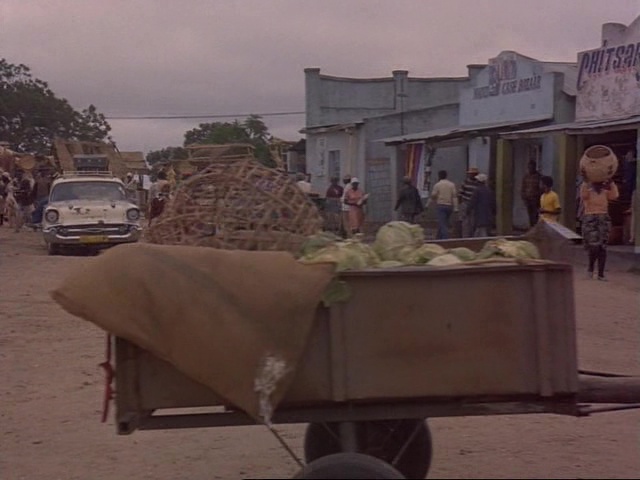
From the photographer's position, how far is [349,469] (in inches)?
153

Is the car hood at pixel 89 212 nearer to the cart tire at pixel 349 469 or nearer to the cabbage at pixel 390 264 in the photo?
the cabbage at pixel 390 264

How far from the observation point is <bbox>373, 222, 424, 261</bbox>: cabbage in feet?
14.8

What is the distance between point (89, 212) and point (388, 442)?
15.7 meters

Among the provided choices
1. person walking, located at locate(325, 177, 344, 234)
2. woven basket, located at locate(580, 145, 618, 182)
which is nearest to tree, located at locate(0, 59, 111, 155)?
person walking, located at locate(325, 177, 344, 234)

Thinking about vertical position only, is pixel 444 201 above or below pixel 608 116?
below

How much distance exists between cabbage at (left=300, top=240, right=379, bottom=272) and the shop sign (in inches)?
732

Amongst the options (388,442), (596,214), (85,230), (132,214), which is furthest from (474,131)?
(388,442)

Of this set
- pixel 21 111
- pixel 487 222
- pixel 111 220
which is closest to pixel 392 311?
pixel 487 222

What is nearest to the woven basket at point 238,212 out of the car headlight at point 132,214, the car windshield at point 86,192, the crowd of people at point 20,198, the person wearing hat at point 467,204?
the person wearing hat at point 467,204

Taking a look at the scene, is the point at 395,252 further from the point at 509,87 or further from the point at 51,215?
the point at 509,87

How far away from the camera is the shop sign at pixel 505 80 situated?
22734 mm

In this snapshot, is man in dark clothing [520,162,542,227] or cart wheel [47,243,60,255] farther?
cart wheel [47,243,60,255]

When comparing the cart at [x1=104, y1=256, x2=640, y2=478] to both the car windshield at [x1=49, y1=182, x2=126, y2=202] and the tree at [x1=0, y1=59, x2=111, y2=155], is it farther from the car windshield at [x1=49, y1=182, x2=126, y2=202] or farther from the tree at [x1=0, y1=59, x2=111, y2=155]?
the tree at [x1=0, y1=59, x2=111, y2=155]

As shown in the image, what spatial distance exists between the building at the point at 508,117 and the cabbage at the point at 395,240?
1690 centimetres
